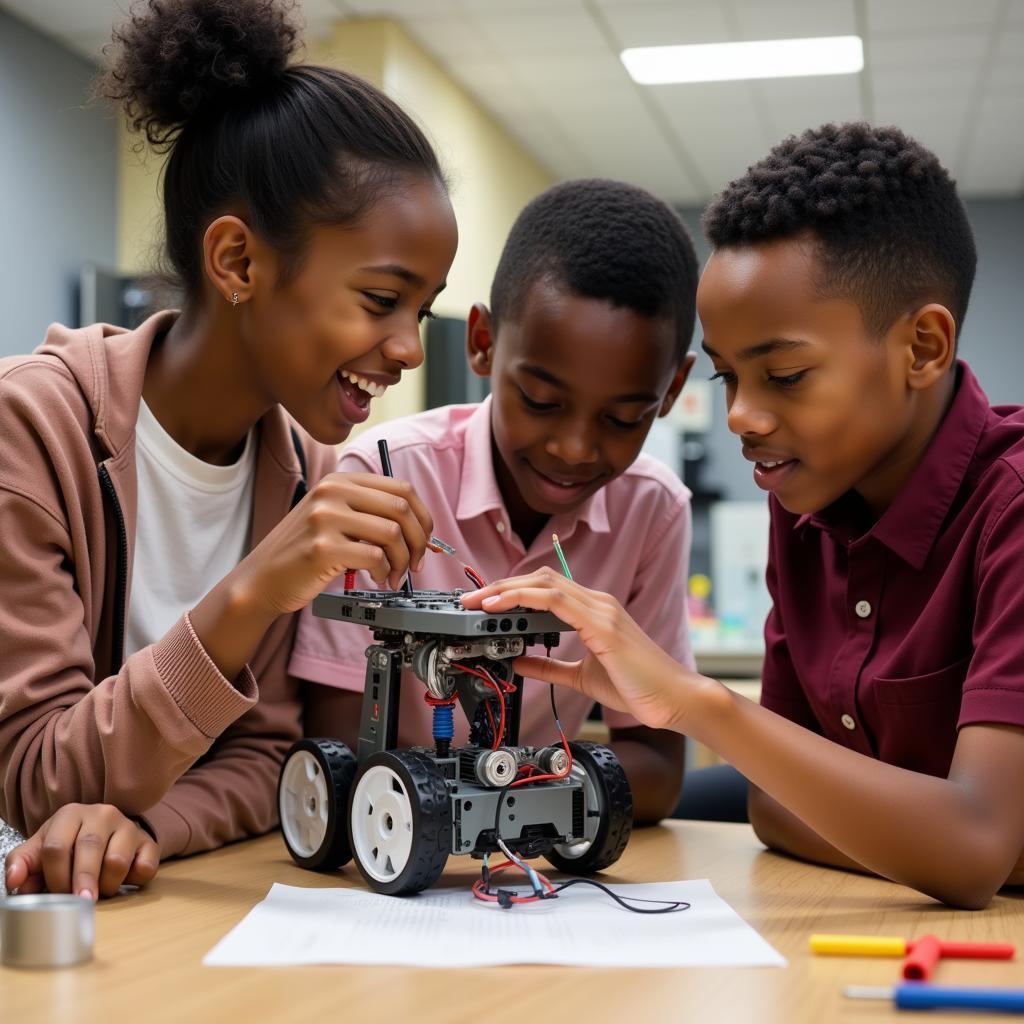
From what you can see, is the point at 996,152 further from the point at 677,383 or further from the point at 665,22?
the point at 677,383

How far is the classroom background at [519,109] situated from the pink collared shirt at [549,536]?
98.2 inches

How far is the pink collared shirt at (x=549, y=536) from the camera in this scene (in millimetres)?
1600

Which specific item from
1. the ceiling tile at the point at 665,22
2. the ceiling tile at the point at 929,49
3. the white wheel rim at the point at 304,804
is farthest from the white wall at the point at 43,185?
the white wheel rim at the point at 304,804

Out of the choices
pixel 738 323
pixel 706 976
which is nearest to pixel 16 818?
pixel 706 976

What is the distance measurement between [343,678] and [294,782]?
0.85 ft

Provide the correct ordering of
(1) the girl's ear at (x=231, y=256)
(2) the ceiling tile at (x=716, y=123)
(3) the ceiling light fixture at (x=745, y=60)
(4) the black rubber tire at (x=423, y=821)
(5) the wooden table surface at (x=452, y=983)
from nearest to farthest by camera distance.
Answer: (5) the wooden table surface at (x=452, y=983)
(4) the black rubber tire at (x=423, y=821)
(1) the girl's ear at (x=231, y=256)
(3) the ceiling light fixture at (x=745, y=60)
(2) the ceiling tile at (x=716, y=123)

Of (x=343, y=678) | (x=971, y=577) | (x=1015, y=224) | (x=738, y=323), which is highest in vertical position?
(x=1015, y=224)

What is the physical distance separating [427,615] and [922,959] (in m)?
0.44

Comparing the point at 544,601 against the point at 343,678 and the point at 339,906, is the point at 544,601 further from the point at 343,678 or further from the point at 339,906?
the point at 343,678

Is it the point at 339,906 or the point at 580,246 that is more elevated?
the point at 580,246

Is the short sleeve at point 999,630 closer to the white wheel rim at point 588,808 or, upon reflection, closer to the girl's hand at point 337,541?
the white wheel rim at point 588,808

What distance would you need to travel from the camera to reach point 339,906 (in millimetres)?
994

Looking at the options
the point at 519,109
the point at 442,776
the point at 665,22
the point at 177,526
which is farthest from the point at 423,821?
the point at 519,109

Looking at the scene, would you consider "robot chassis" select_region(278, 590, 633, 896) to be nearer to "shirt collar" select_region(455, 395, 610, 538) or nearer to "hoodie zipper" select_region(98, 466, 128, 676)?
"hoodie zipper" select_region(98, 466, 128, 676)
